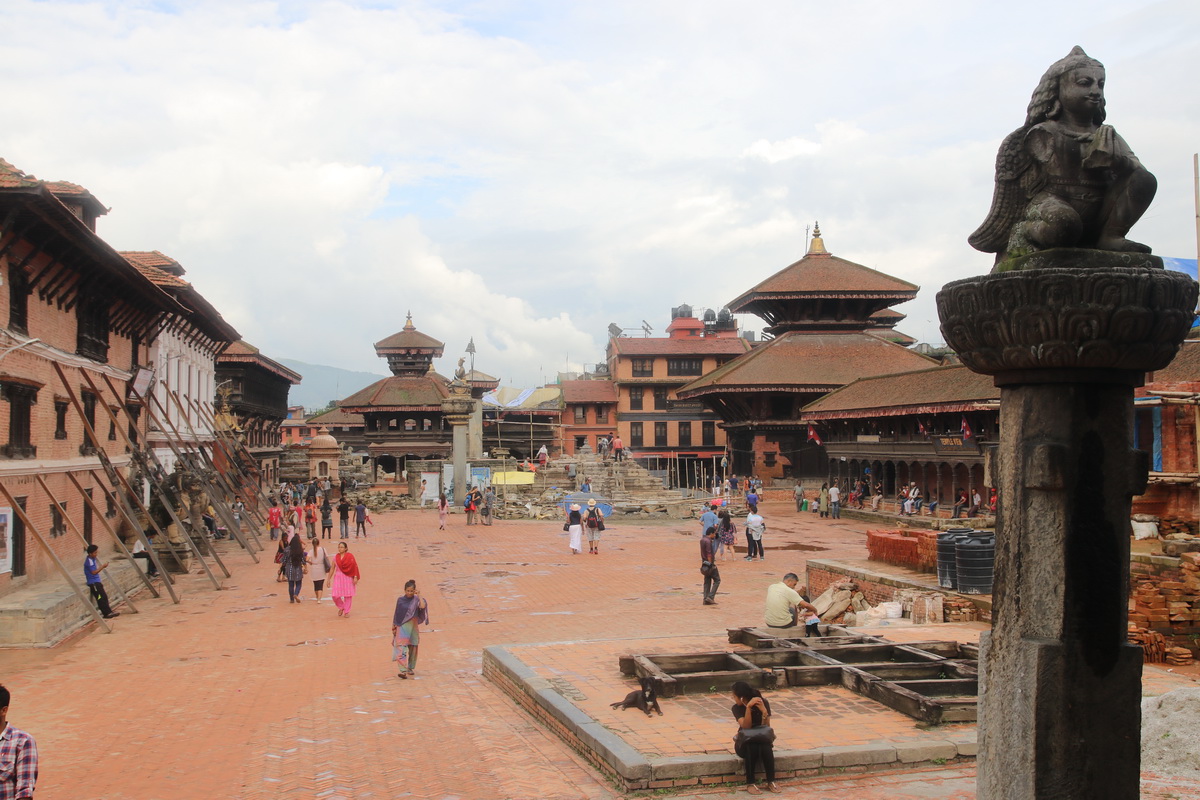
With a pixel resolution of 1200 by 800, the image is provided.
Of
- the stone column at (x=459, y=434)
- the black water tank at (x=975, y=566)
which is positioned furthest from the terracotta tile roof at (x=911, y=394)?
the stone column at (x=459, y=434)

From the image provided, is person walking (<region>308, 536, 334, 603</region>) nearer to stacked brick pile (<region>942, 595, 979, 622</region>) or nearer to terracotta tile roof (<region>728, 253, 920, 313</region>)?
stacked brick pile (<region>942, 595, 979, 622</region>)

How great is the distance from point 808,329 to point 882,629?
42452mm

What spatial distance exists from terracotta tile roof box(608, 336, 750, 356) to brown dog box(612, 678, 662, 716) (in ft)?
196

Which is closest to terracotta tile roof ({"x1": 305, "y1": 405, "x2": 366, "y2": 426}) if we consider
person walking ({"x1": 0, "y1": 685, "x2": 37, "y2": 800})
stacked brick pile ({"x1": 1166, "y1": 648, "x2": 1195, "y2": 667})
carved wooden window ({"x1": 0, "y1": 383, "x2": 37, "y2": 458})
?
carved wooden window ({"x1": 0, "y1": 383, "x2": 37, "y2": 458})

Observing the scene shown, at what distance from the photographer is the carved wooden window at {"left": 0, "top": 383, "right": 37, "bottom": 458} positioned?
Result: 1758 centimetres

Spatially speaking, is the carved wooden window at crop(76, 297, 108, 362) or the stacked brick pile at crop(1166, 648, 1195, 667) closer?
the stacked brick pile at crop(1166, 648, 1195, 667)

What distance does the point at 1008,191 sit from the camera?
599 cm

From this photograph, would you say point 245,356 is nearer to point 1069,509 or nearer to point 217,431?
point 217,431

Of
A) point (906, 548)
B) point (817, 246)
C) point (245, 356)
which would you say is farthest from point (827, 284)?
point (906, 548)

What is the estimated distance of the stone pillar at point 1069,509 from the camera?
518cm

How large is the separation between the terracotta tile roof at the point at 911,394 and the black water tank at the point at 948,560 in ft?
39.7

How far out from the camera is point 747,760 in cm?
799

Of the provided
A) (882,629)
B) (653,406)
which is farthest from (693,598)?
(653,406)

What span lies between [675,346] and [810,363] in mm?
19319
